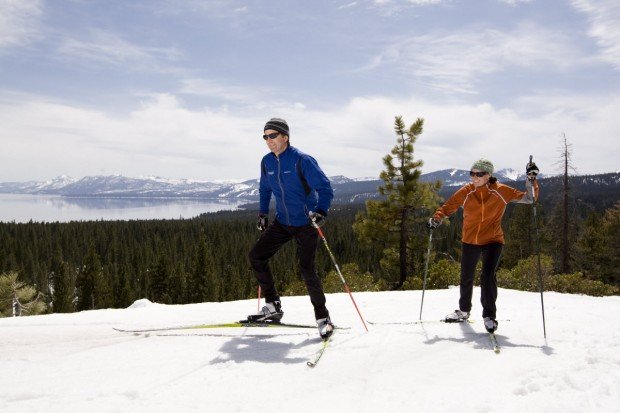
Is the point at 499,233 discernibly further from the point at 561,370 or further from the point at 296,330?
the point at 296,330

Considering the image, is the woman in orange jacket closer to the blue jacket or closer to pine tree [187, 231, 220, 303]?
the blue jacket

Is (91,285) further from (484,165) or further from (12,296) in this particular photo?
(484,165)

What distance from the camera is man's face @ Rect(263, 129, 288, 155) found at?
16.4ft

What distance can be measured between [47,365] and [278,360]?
237cm

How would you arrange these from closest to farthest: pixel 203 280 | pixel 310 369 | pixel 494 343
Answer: pixel 310 369 → pixel 494 343 → pixel 203 280

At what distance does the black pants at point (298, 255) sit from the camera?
499 cm

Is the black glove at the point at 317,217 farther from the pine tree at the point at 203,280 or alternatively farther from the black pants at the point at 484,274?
the pine tree at the point at 203,280

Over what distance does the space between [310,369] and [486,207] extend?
3240mm

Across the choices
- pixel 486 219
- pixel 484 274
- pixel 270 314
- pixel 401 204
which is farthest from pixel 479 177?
pixel 401 204

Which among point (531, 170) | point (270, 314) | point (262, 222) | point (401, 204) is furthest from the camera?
point (401, 204)

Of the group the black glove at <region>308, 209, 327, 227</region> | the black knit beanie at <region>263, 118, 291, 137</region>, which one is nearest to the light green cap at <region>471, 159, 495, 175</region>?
the black glove at <region>308, 209, 327, 227</region>

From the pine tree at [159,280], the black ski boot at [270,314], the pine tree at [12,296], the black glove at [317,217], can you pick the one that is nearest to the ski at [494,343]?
the black glove at [317,217]

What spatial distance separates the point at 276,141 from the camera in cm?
503

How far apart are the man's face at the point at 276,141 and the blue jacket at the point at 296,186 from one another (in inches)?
3.1
